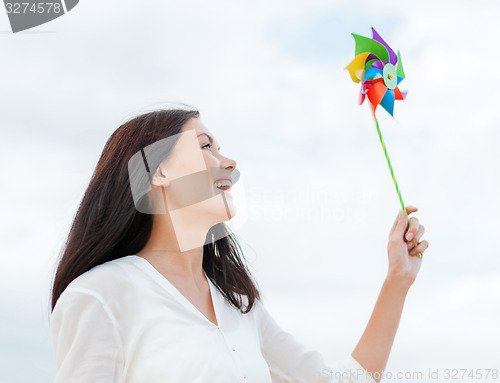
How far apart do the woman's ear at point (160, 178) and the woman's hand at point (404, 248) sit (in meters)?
0.74

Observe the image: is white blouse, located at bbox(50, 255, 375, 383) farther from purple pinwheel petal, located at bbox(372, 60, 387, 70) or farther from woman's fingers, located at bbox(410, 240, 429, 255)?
purple pinwheel petal, located at bbox(372, 60, 387, 70)

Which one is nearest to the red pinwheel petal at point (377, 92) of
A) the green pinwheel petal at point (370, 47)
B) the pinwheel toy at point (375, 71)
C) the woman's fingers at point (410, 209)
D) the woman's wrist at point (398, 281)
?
the pinwheel toy at point (375, 71)

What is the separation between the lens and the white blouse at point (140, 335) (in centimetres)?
154

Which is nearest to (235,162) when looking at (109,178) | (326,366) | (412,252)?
(109,178)

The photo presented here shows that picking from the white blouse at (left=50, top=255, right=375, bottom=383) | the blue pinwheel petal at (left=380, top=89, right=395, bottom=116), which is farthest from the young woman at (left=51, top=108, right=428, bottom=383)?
the blue pinwheel petal at (left=380, top=89, right=395, bottom=116)

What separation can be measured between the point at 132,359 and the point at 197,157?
0.62m

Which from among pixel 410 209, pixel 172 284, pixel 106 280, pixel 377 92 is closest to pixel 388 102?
pixel 377 92

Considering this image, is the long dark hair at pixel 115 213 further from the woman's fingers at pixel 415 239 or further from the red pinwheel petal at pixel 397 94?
the red pinwheel petal at pixel 397 94

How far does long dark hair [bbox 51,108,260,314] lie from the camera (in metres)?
1.76

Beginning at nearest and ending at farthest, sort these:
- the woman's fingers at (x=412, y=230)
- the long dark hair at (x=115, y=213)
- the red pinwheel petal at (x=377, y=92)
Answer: the long dark hair at (x=115, y=213) < the woman's fingers at (x=412, y=230) < the red pinwheel petal at (x=377, y=92)

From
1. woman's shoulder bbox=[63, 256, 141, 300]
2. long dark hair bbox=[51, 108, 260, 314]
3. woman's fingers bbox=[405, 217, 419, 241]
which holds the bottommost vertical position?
woman's fingers bbox=[405, 217, 419, 241]

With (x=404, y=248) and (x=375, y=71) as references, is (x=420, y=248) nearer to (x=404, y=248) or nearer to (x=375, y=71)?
(x=404, y=248)

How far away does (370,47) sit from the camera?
2250 millimetres

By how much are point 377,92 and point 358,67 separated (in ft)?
0.41
